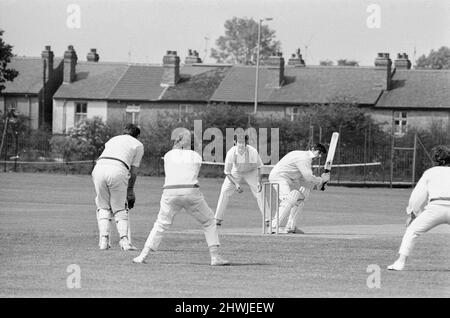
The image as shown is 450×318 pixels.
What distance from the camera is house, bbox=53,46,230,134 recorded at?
80188 millimetres

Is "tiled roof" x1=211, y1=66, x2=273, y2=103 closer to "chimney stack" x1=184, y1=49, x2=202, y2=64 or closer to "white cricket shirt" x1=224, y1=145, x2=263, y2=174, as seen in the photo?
"chimney stack" x1=184, y1=49, x2=202, y2=64

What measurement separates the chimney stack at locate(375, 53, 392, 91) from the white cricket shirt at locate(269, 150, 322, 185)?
56.0m

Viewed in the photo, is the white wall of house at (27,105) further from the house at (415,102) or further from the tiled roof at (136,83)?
the house at (415,102)

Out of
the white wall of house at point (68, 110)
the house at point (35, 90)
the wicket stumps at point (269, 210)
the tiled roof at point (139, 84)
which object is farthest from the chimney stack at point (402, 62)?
the wicket stumps at point (269, 210)

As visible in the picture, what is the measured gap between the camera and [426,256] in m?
17.2

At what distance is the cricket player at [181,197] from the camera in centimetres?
1466

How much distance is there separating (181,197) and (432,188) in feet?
10.9

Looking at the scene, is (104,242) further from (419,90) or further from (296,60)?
(296,60)

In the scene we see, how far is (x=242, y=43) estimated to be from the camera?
355 feet

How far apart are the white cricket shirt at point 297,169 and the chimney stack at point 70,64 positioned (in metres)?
63.8

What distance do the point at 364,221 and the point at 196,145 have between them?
86.4 feet

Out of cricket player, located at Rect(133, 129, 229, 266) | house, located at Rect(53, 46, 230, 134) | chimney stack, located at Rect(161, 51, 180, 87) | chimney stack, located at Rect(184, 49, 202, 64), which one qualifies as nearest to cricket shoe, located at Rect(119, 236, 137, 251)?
cricket player, located at Rect(133, 129, 229, 266)

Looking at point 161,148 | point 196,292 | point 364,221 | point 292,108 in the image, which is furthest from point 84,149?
point 196,292
